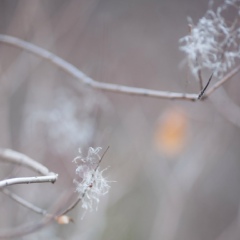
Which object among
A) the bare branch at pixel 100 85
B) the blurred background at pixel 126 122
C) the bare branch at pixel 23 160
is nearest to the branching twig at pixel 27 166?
the bare branch at pixel 23 160

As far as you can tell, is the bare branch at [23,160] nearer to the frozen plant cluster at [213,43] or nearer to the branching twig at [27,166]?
the branching twig at [27,166]

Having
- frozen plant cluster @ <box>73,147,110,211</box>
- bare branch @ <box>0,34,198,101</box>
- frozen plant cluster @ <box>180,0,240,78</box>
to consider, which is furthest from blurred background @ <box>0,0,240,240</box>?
frozen plant cluster @ <box>73,147,110,211</box>

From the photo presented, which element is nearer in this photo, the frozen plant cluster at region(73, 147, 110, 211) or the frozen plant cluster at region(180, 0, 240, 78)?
the frozen plant cluster at region(73, 147, 110, 211)

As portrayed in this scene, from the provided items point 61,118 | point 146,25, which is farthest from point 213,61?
point 146,25

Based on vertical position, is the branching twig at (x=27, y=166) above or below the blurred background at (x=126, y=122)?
below

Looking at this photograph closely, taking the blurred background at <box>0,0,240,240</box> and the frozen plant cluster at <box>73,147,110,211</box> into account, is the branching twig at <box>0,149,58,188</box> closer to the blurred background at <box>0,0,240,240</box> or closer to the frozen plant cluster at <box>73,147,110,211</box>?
the frozen plant cluster at <box>73,147,110,211</box>
